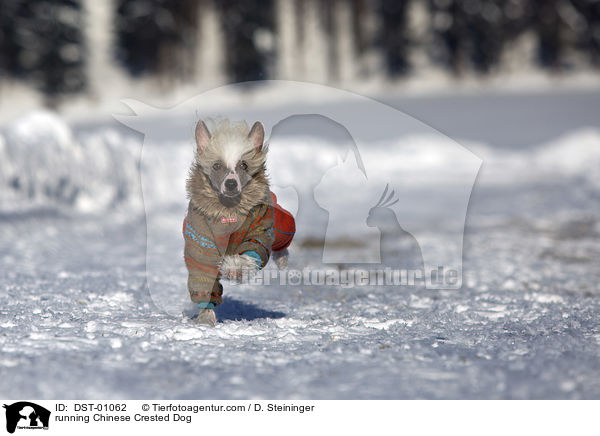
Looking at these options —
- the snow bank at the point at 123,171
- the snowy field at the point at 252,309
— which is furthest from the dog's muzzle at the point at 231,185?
the snow bank at the point at 123,171

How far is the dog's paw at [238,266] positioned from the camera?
344 centimetres

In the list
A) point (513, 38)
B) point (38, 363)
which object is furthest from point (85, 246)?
point (513, 38)

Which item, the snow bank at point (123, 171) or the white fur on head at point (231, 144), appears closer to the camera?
the white fur on head at point (231, 144)

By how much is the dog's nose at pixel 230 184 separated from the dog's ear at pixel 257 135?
0.31m

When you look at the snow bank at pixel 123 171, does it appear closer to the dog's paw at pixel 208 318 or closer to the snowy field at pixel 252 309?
the snowy field at pixel 252 309

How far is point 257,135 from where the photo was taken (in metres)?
3.43

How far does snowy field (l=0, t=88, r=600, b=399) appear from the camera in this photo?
2.86 m

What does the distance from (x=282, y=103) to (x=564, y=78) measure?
1804cm

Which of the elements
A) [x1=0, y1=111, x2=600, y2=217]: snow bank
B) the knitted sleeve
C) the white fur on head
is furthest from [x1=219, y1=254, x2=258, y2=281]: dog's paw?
[x1=0, y1=111, x2=600, y2=217]: snow bank

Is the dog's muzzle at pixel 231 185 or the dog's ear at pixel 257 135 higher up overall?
the dog's ear at pixel 257 135

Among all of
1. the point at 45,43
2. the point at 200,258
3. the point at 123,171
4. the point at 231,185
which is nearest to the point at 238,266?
the point at 200,258

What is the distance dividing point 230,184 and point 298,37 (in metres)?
32.8

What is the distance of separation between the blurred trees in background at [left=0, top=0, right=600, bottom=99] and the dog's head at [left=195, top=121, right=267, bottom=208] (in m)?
26.0
